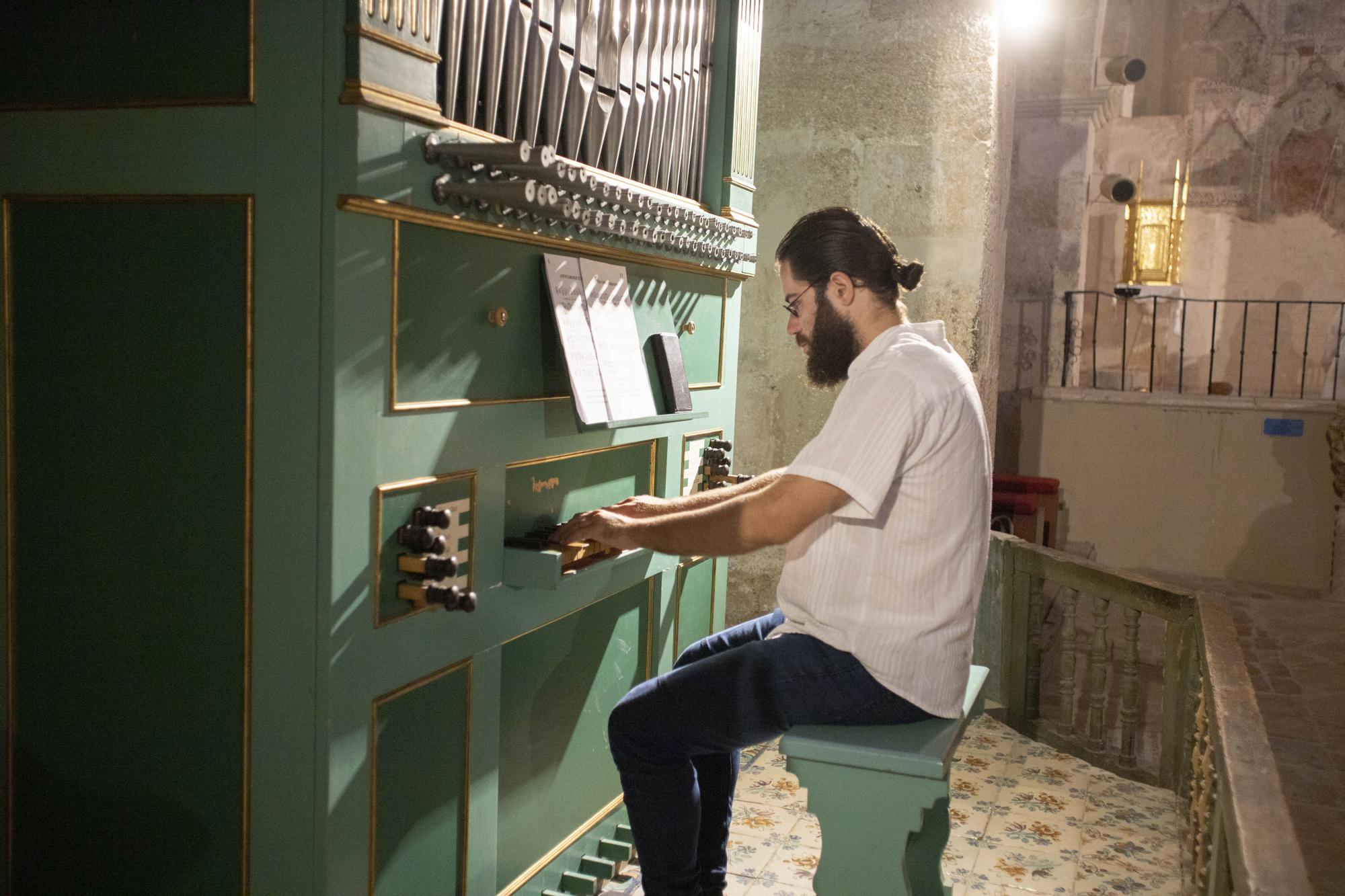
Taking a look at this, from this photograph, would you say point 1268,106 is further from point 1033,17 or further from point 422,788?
point 422,788

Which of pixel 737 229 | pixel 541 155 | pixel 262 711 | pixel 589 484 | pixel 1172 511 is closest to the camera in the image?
pixel 262 711

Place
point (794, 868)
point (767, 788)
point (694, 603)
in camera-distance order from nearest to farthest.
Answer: point (794, 868)
point (694, 603)
point (767, 788)

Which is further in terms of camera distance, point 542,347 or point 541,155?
point 542,347

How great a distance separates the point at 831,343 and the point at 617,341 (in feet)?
2.05

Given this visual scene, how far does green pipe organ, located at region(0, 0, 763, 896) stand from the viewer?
2.08 meters

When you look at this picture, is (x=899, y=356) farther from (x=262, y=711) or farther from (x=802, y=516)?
(x=262, y=711)

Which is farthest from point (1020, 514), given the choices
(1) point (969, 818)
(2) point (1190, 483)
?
(1) point (969, 818)

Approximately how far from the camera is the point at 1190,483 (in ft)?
37.6

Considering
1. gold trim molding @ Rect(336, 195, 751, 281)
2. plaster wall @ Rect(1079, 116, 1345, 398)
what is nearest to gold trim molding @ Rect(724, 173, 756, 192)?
gold trim molding @ Rect(336, 195, 751, 281)

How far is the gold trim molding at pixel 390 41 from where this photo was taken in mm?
2027

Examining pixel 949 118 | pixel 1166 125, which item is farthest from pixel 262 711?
pixel 1166 125

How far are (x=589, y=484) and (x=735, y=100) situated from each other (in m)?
1.60

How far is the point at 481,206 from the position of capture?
96.3 inches

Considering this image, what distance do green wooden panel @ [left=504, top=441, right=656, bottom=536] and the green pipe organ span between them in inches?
5.0
